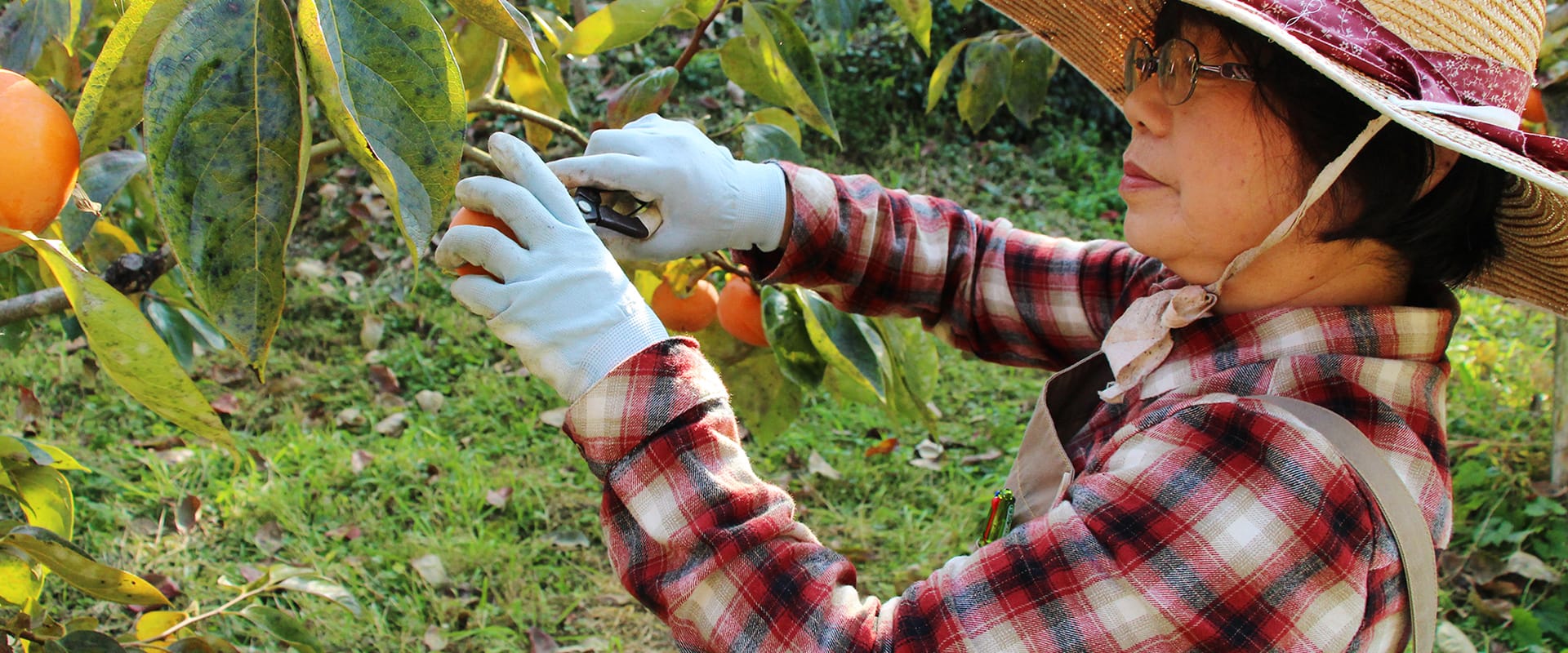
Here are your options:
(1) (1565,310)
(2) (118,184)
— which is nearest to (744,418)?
(2) (118,184)

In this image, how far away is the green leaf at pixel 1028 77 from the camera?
2098 millimetres

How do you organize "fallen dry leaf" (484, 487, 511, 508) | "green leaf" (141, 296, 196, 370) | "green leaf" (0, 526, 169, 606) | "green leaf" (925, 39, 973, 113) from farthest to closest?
1. "fallen dry leaf" (484, 487, 511, 508)
2. "green leaf" (925, 39, 973, 113)
3. "green leaf" (141, 296, 196, 370)
4. "green leaf" (0, 526, 169, 606)

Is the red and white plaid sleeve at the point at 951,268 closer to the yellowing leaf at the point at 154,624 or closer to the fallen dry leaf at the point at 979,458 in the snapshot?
the yellowing leaf at the point at 154,624

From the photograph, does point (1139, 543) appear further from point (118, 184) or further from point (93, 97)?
point (118, 184)

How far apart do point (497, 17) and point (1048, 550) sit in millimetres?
619

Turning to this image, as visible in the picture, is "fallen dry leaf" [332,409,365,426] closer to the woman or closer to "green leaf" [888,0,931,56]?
"green leaf" [888,0,931,56]

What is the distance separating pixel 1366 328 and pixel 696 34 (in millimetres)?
848

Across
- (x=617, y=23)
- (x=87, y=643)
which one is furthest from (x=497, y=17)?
(x=87, y=643)

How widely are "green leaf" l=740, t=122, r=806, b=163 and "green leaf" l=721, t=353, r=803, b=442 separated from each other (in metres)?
0.33

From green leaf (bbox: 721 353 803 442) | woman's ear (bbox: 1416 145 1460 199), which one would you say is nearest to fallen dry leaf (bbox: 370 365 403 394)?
green leaf (bbox: 721 353 803 442)

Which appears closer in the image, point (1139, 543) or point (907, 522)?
point (1139, 543)

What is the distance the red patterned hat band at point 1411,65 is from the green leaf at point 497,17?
1.98 feet

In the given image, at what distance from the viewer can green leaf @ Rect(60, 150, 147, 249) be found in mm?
1255

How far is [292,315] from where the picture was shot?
363 cm
